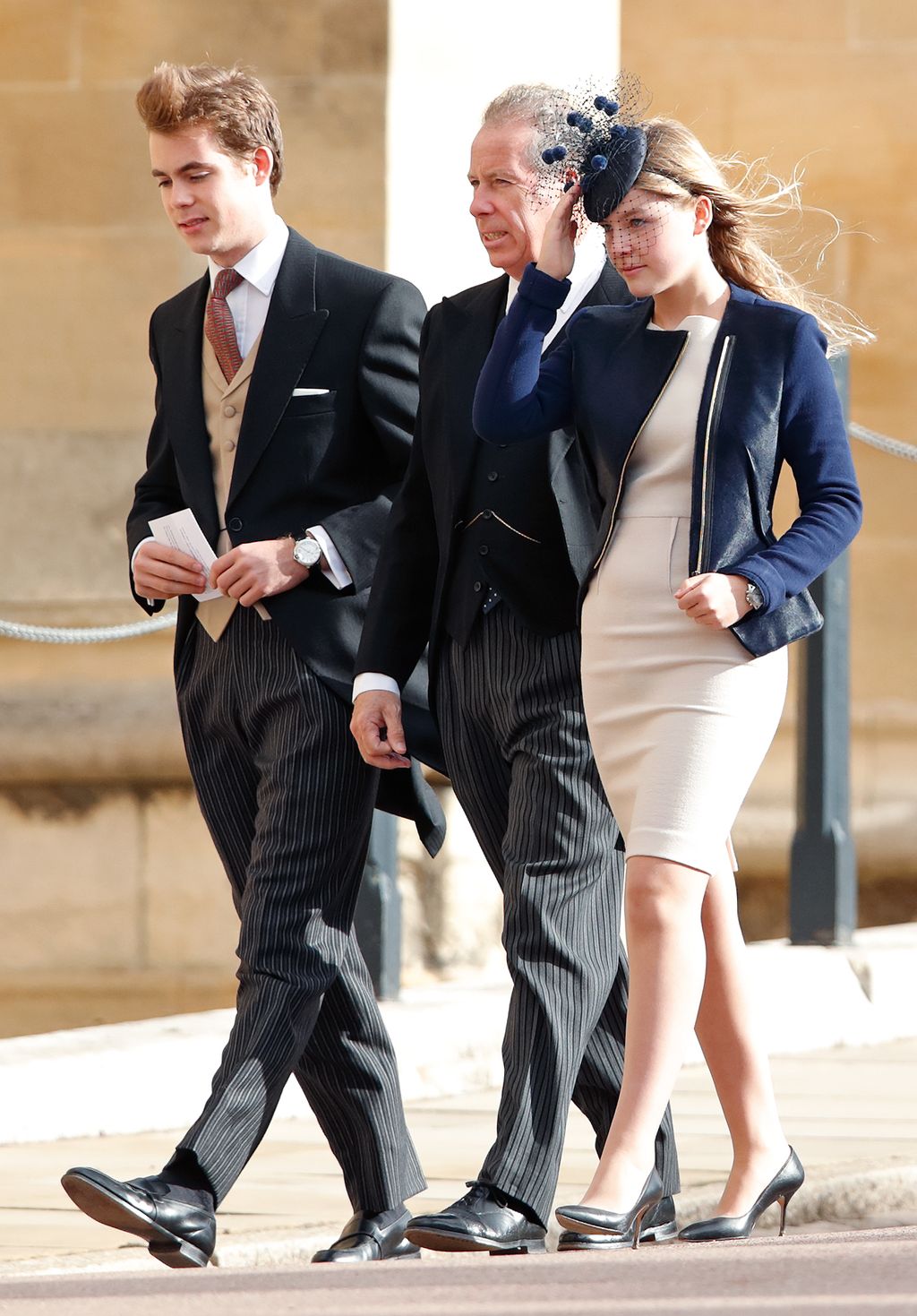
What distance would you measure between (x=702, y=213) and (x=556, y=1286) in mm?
1493

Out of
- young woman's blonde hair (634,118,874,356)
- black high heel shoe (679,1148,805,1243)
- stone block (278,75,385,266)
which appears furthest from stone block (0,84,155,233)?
black high heel shoe (679,1148,805,1243)

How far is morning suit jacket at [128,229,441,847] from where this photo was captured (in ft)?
13.7

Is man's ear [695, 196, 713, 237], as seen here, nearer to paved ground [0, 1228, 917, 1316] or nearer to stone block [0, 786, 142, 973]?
paved ground [0, 1228, 917, 1316]

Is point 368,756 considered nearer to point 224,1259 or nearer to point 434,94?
point 224,1259

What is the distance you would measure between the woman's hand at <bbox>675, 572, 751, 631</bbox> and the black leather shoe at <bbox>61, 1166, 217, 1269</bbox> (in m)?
1.03

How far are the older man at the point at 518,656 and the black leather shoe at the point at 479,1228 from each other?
4.3 inches

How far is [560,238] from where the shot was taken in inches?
153

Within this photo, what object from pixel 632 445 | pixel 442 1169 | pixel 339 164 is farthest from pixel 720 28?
pixel 632 445

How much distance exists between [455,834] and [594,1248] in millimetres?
3551

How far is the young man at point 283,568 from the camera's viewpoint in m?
4.07

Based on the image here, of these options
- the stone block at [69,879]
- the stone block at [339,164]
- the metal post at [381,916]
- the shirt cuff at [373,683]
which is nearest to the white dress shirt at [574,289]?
the shirt cuff at [373,683]

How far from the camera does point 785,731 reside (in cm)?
977

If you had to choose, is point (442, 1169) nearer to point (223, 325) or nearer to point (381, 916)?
point (381, 916)

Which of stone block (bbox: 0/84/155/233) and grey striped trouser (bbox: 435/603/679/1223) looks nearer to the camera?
grey striped trouser (bbox: 435/603/679/1223)
